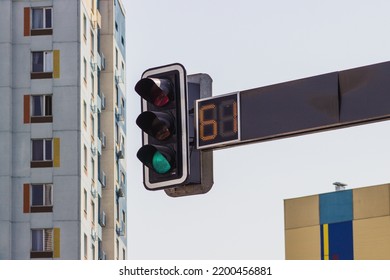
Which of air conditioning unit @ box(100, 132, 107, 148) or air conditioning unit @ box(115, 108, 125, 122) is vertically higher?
air conditioning unit @ box(115, 108, 125, 122)

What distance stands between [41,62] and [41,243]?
29.7ft

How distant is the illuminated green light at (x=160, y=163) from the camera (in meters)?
12.9

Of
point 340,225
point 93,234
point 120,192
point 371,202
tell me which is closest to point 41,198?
point 93,234

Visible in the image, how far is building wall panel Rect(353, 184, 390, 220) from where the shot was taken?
55344 mm

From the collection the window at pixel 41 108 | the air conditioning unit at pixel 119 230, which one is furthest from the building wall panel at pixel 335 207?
the air conditioning unit at pixel 119 230

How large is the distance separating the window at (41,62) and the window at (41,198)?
18.9 feet

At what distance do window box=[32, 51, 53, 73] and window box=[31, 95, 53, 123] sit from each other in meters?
1.27

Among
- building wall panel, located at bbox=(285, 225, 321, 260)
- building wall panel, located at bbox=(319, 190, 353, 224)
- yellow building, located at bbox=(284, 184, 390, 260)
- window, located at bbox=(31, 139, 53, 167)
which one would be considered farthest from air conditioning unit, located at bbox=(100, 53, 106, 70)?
building wall panel, located at bbox=(319, 190, 353, 224)

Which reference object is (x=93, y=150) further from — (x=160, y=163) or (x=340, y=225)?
(x=160, y=163)

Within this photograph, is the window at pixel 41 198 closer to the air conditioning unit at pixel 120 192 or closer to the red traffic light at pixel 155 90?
the air conditioning unit at pixel 120 192

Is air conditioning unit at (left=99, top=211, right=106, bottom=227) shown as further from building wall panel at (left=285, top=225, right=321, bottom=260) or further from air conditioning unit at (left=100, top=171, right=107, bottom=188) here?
building wall panel at (left=285, top=225, right=321, bottom=260)

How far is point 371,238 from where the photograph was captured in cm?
5497

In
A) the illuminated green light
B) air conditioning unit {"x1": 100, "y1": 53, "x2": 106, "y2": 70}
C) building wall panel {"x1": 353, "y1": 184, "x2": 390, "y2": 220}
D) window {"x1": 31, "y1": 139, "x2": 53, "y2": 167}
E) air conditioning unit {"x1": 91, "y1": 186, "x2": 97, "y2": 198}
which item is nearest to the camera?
the illuminated green light

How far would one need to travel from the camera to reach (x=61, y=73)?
68.9 meters
